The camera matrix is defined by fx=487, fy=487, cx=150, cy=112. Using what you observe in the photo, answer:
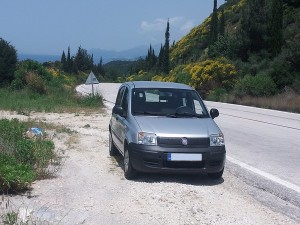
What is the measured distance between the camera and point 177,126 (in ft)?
26.9

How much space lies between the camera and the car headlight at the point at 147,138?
7.87 metres

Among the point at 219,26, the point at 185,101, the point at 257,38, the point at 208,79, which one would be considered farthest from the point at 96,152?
the point at 219,26

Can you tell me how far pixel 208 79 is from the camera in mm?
41469

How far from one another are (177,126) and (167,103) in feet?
4.07

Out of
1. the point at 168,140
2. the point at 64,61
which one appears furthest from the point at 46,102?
the point at 64,61

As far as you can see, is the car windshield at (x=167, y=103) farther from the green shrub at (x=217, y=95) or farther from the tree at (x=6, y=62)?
the tree at (x=6, y=62)

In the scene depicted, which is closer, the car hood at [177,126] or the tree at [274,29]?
the car hood at [177,126]

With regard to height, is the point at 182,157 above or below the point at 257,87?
below

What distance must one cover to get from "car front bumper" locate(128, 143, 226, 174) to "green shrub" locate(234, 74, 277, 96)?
27.6 m

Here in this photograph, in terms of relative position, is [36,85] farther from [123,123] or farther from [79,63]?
[79,63]

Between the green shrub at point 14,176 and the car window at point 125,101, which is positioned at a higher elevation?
the car window at point 125,101

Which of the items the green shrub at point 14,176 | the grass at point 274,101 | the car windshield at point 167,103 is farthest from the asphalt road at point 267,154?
the grass at point 274,101

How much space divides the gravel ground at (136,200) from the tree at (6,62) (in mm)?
32010

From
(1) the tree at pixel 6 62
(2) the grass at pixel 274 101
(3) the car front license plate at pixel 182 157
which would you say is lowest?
(2) the grass at pixel 274 101
